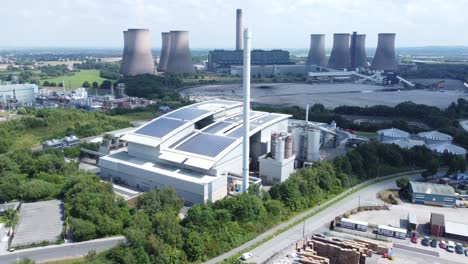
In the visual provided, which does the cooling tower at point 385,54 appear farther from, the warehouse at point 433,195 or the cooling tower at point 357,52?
the warehouse at point 433,195

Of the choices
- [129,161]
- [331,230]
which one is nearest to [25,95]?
[129,161]

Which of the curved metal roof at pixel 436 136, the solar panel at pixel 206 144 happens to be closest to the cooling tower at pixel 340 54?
the curved metal roof at pixel 436 136

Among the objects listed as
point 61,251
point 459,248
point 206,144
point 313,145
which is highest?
point 206,144

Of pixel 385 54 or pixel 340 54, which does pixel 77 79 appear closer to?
pixel 340 54

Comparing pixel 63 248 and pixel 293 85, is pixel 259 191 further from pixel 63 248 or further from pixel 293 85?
pixel 293 85

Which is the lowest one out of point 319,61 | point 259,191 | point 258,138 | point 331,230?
point 331,230

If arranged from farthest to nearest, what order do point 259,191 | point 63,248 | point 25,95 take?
point 25,95, point 259,191, point 63,248

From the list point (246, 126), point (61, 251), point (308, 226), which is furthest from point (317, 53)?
point (61, 251)
